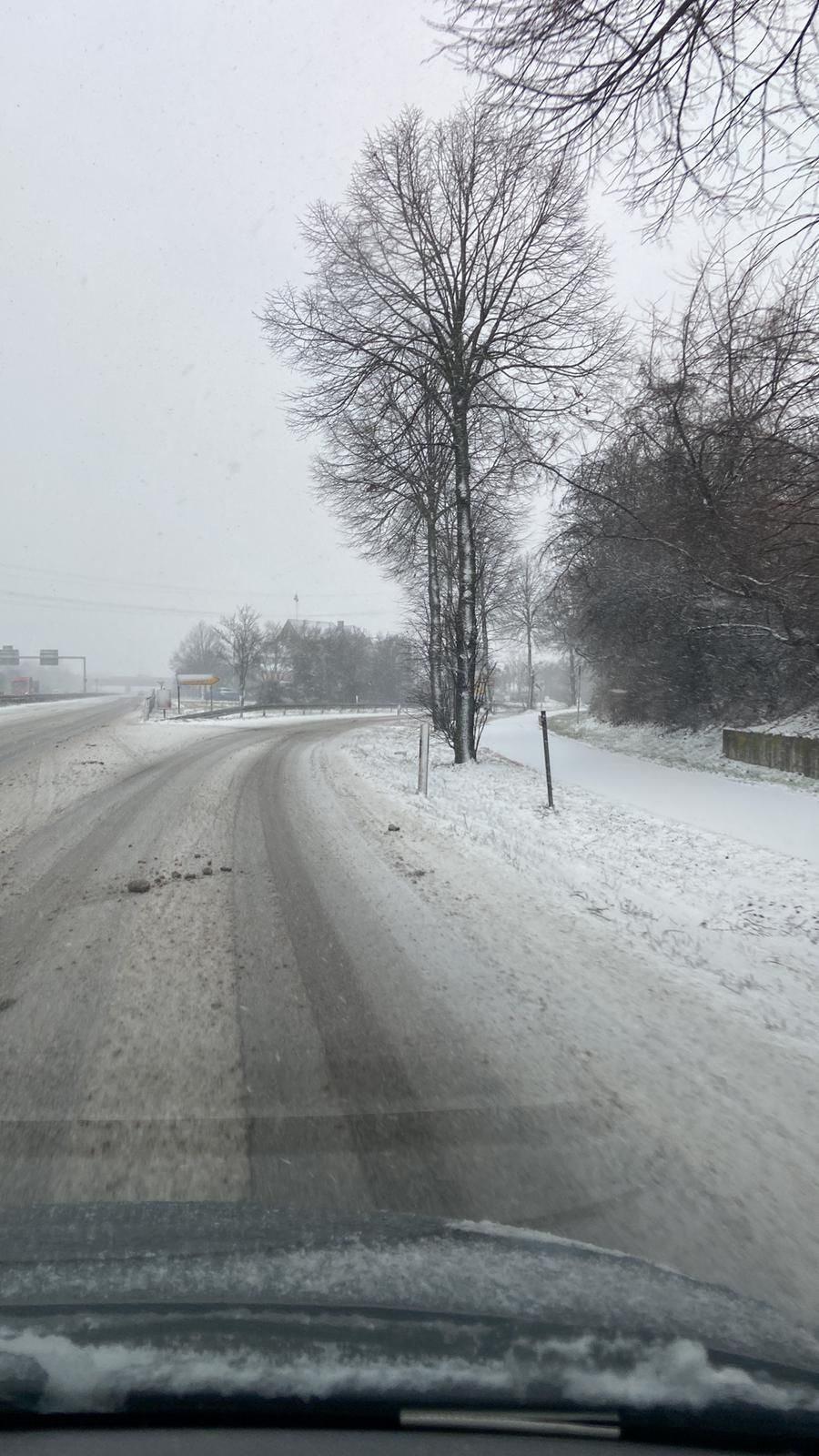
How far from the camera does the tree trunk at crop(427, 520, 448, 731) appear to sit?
58.9 feet

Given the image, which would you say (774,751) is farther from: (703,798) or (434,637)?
(434,637)

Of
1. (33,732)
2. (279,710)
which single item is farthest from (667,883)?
(279,710)

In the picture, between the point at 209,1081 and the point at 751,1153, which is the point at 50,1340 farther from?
the point at 751,1153

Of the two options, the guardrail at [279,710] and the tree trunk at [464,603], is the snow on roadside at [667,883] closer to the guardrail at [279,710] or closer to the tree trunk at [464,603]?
the tree trunk at [464,603]

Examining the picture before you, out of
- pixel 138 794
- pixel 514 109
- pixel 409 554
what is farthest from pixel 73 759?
pixel 514 109

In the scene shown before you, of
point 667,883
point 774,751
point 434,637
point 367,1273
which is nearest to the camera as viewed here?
point 367,1273

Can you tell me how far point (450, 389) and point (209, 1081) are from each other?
14710 mm

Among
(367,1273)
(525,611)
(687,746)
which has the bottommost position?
(687,746)

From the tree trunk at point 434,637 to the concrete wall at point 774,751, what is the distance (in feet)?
19.6

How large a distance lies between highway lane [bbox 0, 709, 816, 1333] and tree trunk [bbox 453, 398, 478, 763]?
33.6ft

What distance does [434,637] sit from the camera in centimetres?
1806

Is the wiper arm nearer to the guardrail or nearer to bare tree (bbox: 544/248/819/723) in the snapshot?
A: bare tree (bbox: 544/248/819/723)

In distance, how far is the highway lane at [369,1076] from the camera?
2.64 metres

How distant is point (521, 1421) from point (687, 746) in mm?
20386
